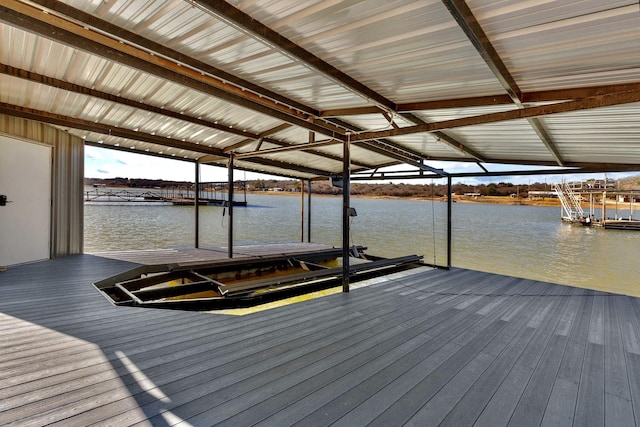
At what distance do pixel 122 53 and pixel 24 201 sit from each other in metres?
4.13

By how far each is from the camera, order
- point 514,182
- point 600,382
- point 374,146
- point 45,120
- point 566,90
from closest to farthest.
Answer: point 600,382 → point 566,90 → point 45,120 → point 374,146 → point 514,182

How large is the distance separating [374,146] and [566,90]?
3.14 meters

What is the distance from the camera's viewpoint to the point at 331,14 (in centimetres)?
202

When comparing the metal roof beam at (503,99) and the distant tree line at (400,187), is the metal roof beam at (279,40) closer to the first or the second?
the metal roof beam at (503,99)

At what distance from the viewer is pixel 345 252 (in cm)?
459

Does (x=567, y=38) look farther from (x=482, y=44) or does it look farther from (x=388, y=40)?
(x=388, y=40)

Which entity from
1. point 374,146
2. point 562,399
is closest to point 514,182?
point 374,146

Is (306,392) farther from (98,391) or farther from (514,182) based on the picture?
(514,182)

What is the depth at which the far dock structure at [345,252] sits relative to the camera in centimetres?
182

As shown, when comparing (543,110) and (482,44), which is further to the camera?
(543,110)

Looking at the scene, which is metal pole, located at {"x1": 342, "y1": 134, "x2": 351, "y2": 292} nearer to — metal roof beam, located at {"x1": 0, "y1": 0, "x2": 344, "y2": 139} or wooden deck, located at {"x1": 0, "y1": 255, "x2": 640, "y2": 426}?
wooden deck, located at {"x1": 0, "y1": 255, "x2": 640, "y2": 426}

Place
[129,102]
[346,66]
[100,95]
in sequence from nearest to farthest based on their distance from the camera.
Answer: [346,66] → [100,95] → [129,102]

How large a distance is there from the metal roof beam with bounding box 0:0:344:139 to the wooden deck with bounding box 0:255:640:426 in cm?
231

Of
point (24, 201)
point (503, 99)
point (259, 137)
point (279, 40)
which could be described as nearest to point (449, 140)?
point (503, 99)
